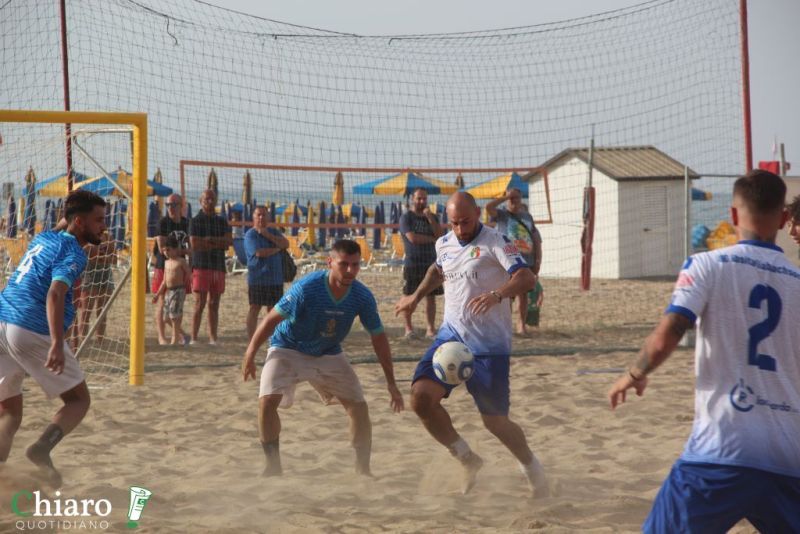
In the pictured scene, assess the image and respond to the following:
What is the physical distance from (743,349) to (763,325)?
3.9 inches

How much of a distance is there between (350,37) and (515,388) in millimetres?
4214

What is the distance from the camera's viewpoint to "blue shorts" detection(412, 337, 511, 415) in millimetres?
5391

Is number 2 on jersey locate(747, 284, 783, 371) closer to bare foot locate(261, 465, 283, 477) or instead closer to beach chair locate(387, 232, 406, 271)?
bare foot locate(261, 465, 283, 477)

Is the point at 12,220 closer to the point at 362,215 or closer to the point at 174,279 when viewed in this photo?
the point at 174,279

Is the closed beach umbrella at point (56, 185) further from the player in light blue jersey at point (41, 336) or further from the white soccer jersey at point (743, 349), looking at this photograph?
the white soccer jersey at point (743, 349)

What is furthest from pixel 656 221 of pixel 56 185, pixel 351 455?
pixel 351 455

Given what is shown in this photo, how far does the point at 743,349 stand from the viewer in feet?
10.3

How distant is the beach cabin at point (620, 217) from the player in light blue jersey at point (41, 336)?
17.6 m

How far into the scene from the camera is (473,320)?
17.9 ft

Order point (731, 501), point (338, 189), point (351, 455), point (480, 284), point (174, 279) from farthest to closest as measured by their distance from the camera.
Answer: point (338, 189)
point (174, 279)
point (351, 455)
point (480, 284)
point (731, 501)

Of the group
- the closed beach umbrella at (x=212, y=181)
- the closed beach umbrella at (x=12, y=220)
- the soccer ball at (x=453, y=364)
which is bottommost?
the soccer ball at (x=453, y=364)

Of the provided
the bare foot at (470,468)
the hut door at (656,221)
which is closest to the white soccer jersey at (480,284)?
the bare foot at (470,468)

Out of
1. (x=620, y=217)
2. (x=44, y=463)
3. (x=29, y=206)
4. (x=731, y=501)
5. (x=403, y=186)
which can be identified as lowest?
Result: (x=44, y=463)

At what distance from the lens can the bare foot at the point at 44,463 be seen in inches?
200
